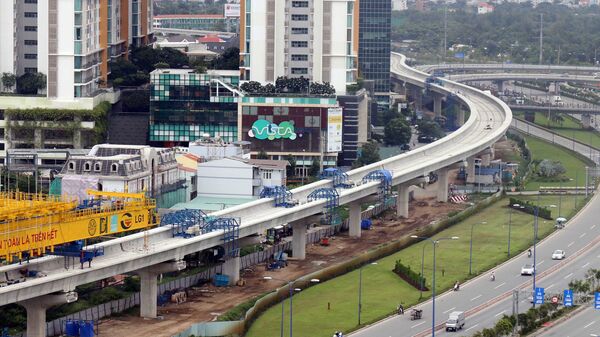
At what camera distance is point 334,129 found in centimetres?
16125

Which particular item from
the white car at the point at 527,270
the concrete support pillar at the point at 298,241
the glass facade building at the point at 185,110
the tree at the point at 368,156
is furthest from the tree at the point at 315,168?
the white car at the point at 527,270

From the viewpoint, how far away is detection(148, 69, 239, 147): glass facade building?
16250 cm

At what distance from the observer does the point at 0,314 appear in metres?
101

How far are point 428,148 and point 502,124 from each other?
2348 cm

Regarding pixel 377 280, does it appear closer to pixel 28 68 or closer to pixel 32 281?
pixel 32 281

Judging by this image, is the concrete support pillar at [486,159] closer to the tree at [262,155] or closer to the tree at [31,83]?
the tree at [262,155]

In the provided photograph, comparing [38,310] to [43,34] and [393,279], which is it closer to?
[393,279]

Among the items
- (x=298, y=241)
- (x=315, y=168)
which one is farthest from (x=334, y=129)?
(x=298, y=241)

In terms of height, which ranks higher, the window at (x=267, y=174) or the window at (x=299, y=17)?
the window at (x=299, y=17)

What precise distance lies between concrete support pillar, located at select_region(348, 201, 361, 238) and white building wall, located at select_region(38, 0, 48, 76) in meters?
33.5

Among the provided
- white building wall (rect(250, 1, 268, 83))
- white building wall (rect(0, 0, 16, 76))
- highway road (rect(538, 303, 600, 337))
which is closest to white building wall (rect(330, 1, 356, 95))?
white building wall (rect(250, 1, 268, 83))

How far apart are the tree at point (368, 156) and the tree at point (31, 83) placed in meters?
27.4

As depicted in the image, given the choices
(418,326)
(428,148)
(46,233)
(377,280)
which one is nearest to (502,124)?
(428,148)

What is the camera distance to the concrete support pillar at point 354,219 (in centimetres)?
13850
